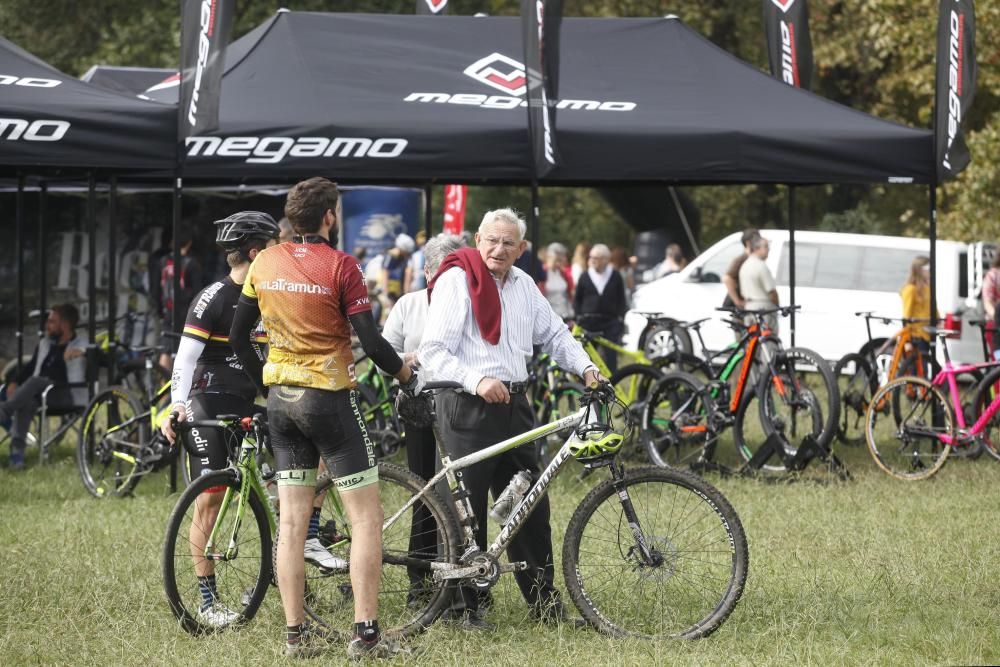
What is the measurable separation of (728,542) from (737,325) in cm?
510

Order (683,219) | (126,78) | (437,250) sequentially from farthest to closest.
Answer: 1. (683,219)
2. (126,78)
3. (437,250)

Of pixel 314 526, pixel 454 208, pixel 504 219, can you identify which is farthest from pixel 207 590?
pixel 454 208

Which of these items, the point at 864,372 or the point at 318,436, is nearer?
the point at 318,436

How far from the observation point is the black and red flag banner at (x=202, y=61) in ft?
30.6

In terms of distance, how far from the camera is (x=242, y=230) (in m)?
6.18

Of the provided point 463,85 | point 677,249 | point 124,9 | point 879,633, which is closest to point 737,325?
point 463,85

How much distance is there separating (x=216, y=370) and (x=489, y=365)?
131cm

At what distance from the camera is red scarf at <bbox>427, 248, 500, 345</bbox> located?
5938mm

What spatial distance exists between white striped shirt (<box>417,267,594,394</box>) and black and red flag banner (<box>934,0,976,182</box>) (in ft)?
18.0

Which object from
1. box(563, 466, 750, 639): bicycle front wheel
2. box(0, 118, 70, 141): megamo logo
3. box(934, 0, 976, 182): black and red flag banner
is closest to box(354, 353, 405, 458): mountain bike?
box(0, 118, 70, 141): megamo logo

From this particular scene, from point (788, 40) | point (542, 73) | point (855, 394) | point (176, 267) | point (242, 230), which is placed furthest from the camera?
point (788, 40)

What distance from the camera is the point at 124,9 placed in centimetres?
2908

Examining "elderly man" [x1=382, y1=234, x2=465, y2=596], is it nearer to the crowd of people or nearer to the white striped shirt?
the crowd of people

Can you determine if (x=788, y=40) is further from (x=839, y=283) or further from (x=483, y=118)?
(x=839, y=283)
